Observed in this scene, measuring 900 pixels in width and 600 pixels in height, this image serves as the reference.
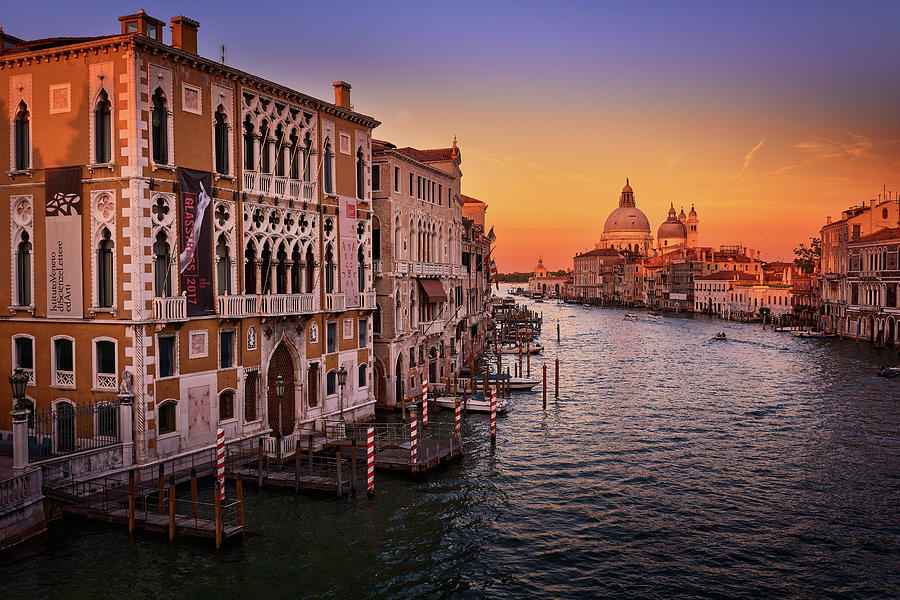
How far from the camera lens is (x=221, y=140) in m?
20.7

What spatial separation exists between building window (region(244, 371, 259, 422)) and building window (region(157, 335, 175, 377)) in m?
3.11

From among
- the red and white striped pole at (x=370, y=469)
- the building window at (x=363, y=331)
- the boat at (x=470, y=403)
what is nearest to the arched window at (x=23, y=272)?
the red and white striped pole at (x=370, y=469)

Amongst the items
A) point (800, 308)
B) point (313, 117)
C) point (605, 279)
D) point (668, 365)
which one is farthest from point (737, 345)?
point (605, 279)

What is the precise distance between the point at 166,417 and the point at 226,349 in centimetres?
273

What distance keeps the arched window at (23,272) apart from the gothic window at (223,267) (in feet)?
16.0

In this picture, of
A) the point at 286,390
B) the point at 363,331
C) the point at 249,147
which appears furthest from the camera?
the point at 363,331

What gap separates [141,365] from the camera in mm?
17828

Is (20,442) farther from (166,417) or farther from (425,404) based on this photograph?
(425,404)

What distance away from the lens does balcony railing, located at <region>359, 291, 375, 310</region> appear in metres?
27.4

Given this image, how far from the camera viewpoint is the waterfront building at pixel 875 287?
Result: 6228 centimetres

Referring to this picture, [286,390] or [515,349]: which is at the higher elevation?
[286,390]

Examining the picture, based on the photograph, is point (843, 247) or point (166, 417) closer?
point (166, 417)

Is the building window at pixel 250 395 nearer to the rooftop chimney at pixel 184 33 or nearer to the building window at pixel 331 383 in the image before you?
the building window at pixel 331 383

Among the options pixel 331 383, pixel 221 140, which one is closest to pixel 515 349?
pixel 331 383
